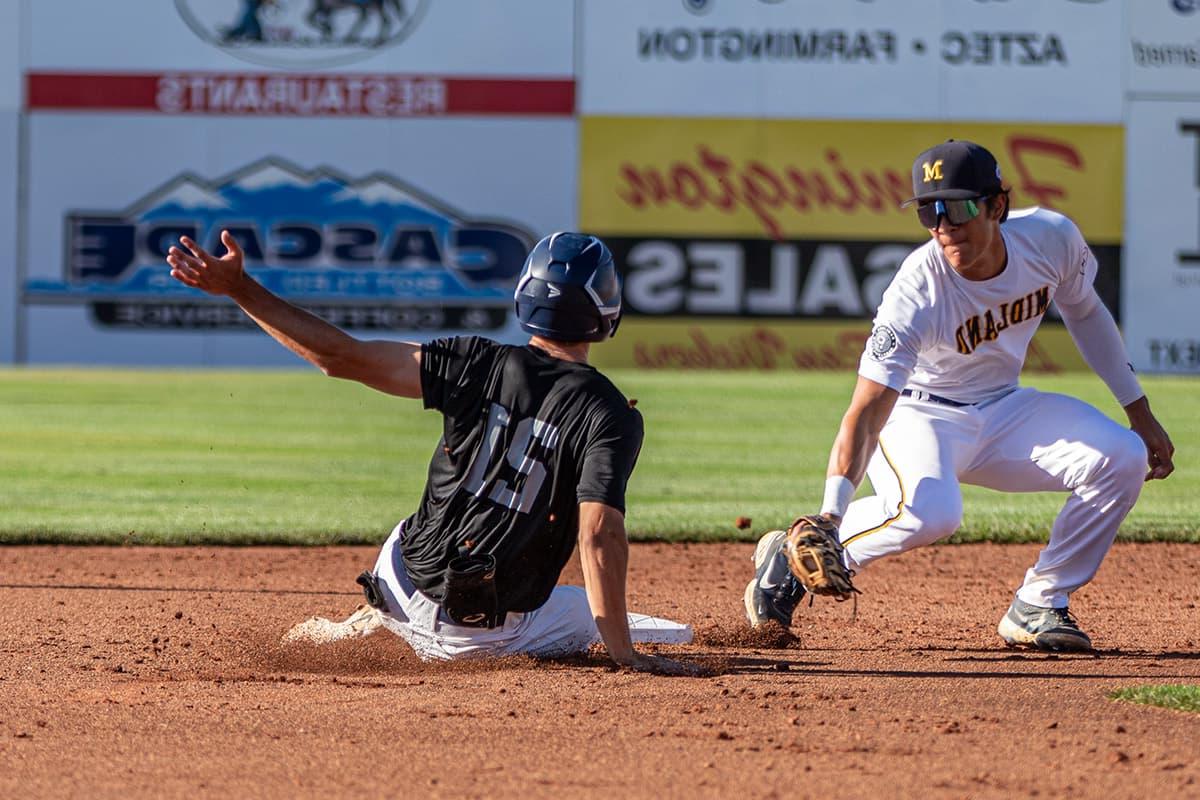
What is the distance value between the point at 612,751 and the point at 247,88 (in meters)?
20.4

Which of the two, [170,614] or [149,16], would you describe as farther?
[149,16]

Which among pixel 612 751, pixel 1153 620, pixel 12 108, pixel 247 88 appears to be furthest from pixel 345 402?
pixel 612 751

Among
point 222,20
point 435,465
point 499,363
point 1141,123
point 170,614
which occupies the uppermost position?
point 222,20

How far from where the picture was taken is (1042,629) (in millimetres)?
5309

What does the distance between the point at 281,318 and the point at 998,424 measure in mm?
2481

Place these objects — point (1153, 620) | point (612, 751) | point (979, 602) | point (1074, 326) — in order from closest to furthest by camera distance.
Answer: point (612, 751) < point (1074, 326) < point (1153, 620) < point (979, 602)

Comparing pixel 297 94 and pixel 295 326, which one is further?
pixel 297 94

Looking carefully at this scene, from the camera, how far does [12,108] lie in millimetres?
22922

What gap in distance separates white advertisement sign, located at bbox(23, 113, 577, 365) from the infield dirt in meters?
16.1

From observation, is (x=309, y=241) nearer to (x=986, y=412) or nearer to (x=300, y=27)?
(x=300, y=27)

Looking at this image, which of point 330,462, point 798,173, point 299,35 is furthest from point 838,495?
point 299,35

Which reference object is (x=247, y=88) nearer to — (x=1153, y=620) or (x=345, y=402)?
(x=345, y=402)

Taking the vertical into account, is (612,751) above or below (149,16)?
below

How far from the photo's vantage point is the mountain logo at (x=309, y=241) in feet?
74.0
